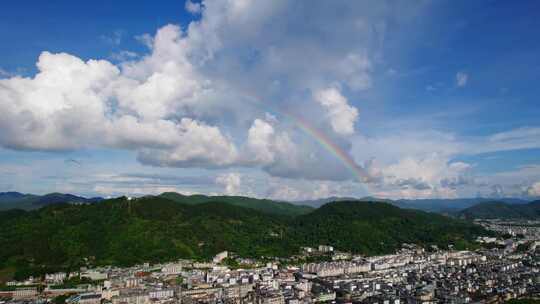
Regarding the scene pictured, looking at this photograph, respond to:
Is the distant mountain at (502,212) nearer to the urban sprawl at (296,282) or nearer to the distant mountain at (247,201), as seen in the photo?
the distant mountain at (247,201)

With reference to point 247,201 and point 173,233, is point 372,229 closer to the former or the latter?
point 173,233

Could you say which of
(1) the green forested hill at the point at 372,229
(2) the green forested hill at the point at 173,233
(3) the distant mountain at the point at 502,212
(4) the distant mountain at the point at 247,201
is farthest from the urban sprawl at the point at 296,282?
(3) the distant mountain at the point at 502,212

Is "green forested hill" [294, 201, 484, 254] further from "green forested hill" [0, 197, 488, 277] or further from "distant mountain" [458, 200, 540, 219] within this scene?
"distant mountain" [458, 200, 540, 219]

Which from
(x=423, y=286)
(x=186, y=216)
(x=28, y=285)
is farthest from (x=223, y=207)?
(x=423, y=286)

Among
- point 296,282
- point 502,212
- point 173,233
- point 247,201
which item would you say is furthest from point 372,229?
point 502,212

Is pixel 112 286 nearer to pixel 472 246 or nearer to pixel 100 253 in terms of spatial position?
pixel 100 253
